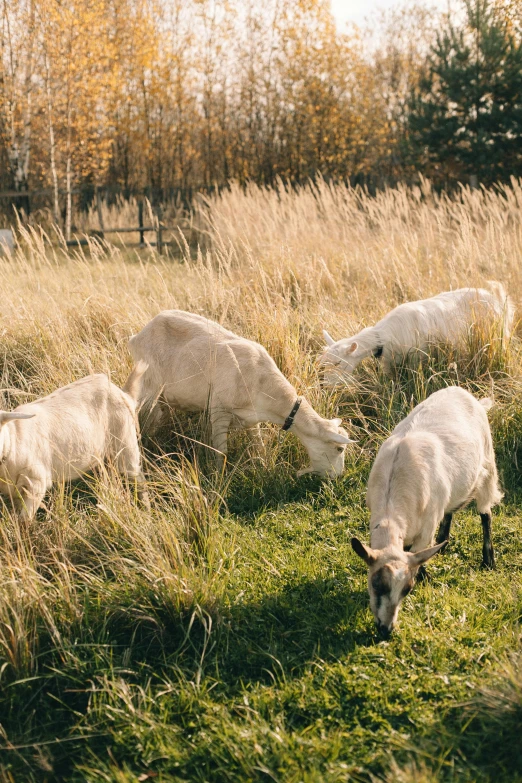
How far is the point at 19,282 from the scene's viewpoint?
351 inches

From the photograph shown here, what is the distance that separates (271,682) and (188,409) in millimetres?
2673

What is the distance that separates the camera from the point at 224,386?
5.29 m

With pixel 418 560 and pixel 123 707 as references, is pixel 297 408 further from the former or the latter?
pixel 123 707

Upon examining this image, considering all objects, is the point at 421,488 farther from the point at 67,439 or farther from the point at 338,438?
the point at 67,439

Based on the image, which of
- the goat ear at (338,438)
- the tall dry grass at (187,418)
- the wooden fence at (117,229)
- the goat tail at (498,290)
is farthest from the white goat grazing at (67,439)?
the wooden fence at (117,229)

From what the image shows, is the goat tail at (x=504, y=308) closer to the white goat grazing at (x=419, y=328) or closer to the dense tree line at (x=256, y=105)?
the white goat grazing at (x=419, y=328)

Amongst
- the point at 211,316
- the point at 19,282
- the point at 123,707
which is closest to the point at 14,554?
the point at 123,707

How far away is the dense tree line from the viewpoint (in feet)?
58.6

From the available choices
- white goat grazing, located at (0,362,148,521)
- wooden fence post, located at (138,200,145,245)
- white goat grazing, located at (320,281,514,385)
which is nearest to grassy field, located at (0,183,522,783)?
white goat grazing, located at (0,362,148,521)

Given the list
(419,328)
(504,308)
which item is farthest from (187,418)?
(504,308)

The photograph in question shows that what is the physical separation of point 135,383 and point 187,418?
2.54ft

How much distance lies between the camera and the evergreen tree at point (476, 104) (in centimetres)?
1758

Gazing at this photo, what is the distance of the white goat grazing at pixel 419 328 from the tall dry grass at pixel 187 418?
20 cm

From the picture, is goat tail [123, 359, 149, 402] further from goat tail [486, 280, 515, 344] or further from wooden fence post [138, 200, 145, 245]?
wooden fence post [138, 200, 145, 245]
